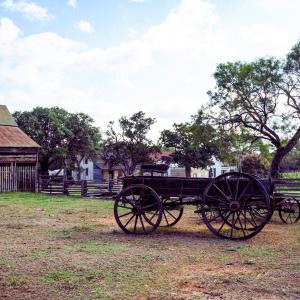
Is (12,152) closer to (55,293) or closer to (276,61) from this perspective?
(276,61)

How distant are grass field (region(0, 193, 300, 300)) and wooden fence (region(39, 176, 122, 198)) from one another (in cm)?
1412

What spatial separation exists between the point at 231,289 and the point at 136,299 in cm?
127

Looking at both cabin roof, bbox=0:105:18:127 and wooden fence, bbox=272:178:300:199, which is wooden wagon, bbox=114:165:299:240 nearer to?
wooden fence, bbox=272:178:300:199

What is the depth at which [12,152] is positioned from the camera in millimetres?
29812

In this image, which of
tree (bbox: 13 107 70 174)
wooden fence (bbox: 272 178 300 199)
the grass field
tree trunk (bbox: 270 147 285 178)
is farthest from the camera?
tree (bbox: 13 107 70 174)

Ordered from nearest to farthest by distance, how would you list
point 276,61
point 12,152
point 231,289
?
point 231,289 < point 276,61 < point 12,152

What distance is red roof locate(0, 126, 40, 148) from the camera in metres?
Result: 29.9

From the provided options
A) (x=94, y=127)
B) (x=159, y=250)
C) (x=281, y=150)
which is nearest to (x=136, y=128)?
(x=94, y=127)

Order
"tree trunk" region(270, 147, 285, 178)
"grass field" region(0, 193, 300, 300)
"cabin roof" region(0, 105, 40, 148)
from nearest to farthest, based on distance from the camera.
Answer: "grass field" region(0, 193, 300, 300)
"tree trunk" region(270, 147, 285, 178)
"cabin roof" region(0, 105, 40, 148)

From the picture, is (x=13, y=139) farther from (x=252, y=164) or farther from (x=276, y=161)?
(x=252, y=164)

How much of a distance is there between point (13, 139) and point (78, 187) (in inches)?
282

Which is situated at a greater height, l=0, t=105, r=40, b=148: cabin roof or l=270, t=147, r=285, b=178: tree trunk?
l=0, t=105, r=40, b=148: cabin roof

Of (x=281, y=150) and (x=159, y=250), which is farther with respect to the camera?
(x=281, y=150)

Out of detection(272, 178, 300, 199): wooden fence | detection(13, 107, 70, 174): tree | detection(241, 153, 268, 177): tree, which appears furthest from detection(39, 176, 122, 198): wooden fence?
detection(241, 153, 268, 177): tree
